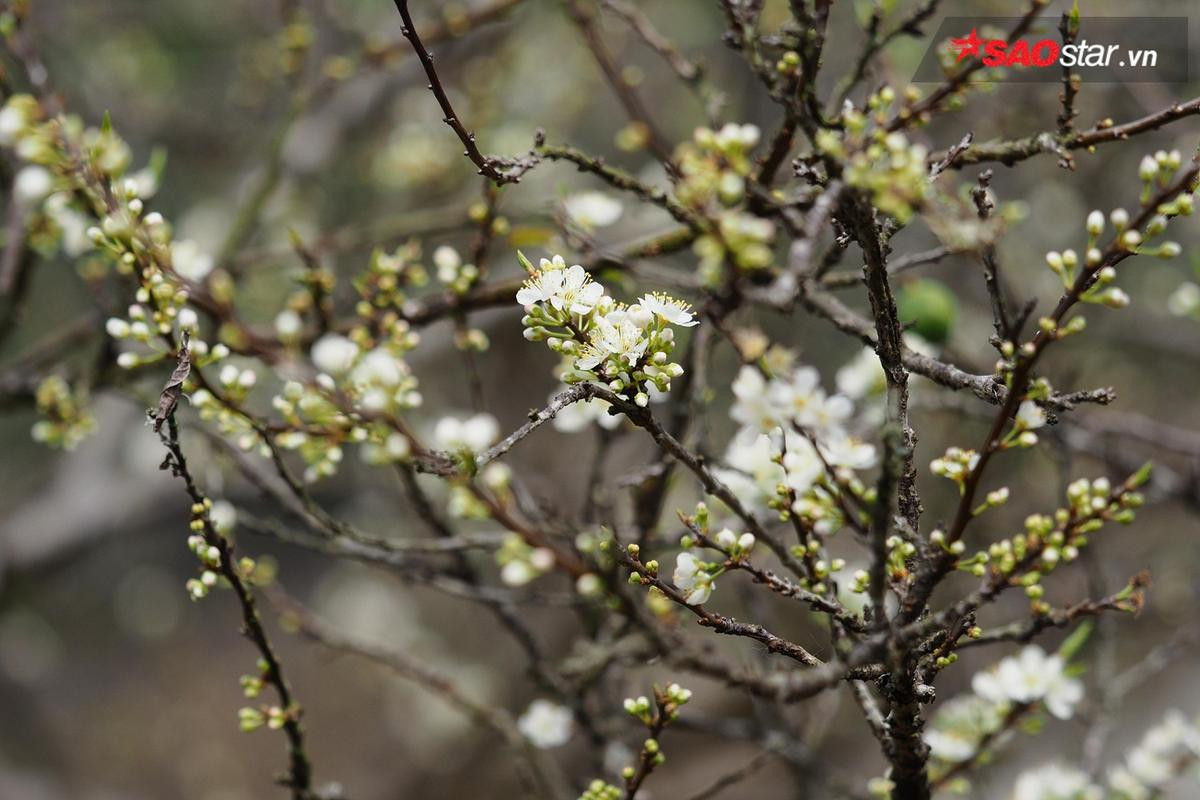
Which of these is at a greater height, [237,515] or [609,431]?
[609,431]

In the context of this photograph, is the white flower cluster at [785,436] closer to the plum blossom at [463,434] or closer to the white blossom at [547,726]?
the plum blossom at [463,434]

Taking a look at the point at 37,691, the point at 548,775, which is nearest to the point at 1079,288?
the point at 548,775

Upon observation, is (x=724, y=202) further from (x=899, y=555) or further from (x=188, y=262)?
(x=188, y=262)

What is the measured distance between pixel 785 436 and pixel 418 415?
322cm

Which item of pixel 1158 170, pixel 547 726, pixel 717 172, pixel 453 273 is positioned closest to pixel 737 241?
pixel 717 172

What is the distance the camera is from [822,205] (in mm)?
1059

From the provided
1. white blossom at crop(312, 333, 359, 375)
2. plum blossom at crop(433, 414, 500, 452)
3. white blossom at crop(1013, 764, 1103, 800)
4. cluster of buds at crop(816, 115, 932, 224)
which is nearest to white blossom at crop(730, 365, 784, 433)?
plum blossom at crop(433, 414, 500, 452)

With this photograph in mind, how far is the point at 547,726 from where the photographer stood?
2375 mm

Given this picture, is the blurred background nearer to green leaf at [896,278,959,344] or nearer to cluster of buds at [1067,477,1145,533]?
green leaf at [896,278,959,344]

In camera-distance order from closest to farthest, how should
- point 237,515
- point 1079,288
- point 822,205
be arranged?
point 822,205, point 1079,288, point 237,515

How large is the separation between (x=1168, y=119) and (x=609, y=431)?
1291 mm

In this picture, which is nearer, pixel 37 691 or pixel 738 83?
pixel 738 83

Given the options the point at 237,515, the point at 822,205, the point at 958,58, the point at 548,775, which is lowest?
the point at 548,775

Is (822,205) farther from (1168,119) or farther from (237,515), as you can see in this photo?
(237,515)
